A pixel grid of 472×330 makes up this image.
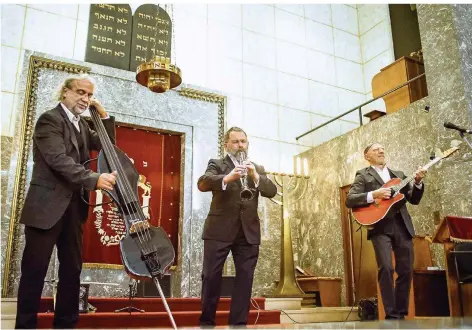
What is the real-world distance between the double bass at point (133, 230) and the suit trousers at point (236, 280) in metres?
0.53

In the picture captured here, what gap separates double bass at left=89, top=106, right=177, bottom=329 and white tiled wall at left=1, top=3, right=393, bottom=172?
4355mm

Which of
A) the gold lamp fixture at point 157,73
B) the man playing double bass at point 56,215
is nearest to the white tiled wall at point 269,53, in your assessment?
the gold lamp fixture at point 157,73

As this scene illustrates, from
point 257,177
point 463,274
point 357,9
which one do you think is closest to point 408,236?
point 463,274

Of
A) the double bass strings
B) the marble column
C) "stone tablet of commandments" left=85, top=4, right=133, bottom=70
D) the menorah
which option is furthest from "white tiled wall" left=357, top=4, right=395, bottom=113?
the double bass strings

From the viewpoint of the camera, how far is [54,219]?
2.45 meters

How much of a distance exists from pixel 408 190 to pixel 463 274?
108 centimetres

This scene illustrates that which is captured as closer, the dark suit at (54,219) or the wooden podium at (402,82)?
the dark suit at (54,219)

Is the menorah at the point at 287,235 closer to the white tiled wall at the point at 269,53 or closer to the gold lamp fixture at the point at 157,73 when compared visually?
the white tiled wall at the point at 269,53

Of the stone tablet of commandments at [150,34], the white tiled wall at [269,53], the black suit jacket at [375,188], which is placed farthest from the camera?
the stone tablet of commandments at [150,34]

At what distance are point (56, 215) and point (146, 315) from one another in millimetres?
2008

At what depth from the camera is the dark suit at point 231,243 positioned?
10.2 feet

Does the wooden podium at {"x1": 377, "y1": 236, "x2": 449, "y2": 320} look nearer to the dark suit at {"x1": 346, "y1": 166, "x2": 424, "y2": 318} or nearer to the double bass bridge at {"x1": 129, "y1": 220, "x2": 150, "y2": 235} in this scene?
the dark suit at {"x1": 346, "y1": 166, "x2": 424, "y2": 318}

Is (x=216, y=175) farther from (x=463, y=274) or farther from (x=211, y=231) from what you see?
(x=463, y=274)

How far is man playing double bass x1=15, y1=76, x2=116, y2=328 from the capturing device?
2.37 metres
